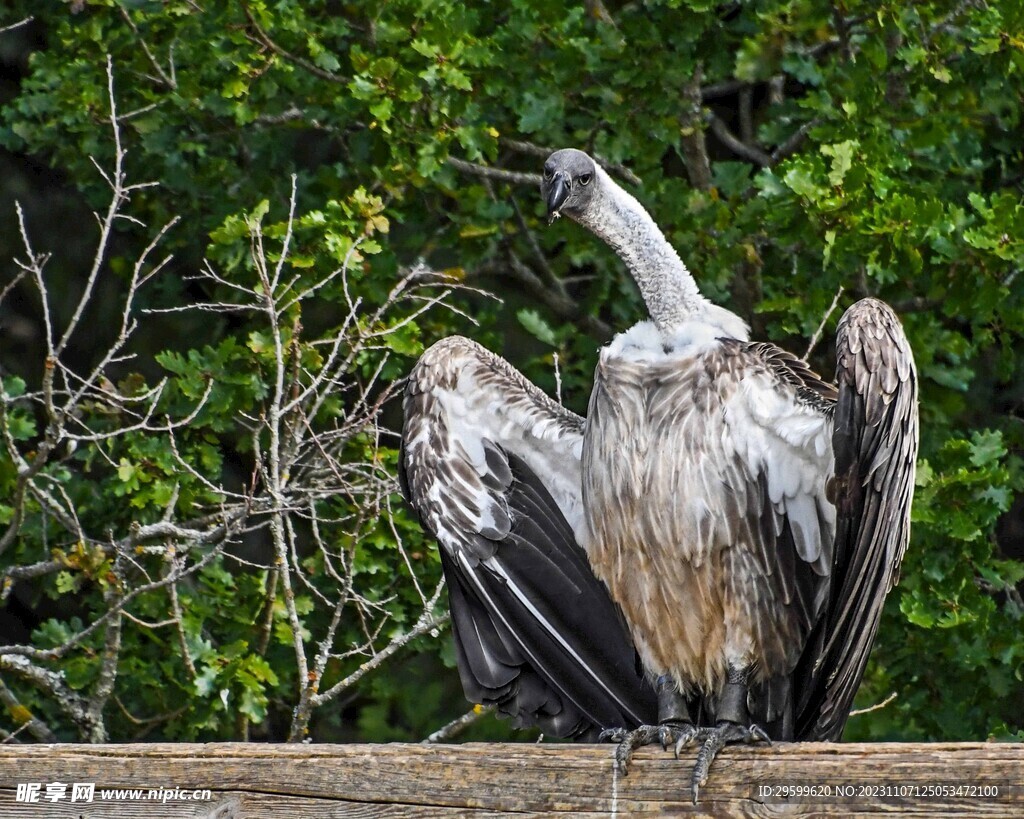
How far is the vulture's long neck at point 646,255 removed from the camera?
13.9ft

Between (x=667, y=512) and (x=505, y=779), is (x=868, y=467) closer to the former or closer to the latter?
(x=667, y=512)

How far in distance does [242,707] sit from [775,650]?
2057 millimetres

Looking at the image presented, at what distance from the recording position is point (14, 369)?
754 cm

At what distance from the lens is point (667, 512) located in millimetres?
4039

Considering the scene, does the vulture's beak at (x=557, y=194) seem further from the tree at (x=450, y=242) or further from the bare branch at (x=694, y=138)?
the bare branch at (x=694, y=138)

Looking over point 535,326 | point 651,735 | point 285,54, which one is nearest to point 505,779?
point 651,735

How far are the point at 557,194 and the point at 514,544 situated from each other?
3.11 ft

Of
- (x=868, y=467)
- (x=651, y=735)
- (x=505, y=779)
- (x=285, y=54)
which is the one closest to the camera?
(x=505, y=779)

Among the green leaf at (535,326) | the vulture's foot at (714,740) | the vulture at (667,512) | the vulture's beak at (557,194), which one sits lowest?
the vulture's foot at (714,740)

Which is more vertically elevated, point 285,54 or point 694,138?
point 285,54

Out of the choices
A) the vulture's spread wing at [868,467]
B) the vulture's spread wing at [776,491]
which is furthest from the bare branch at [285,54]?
the vulture's spread wing at [868,467]

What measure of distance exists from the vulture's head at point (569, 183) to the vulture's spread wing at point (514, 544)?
50 cm

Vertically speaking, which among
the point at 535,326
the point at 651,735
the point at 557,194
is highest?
the point at 557,194

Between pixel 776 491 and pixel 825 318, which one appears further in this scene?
pixel 825 318
